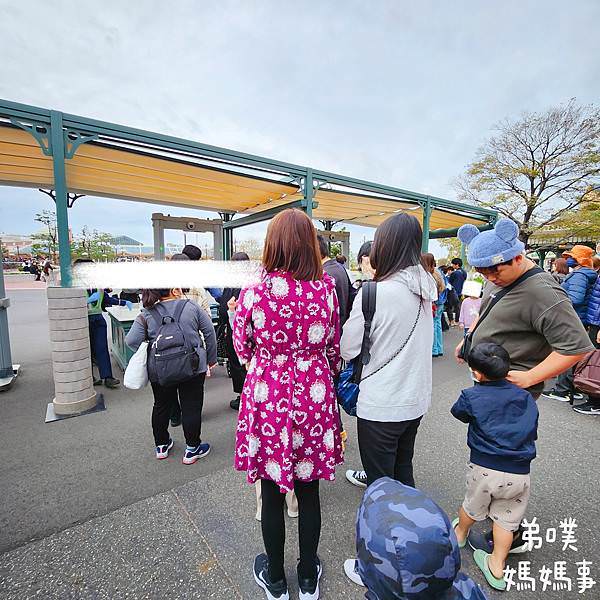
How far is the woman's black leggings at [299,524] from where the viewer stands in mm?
1326

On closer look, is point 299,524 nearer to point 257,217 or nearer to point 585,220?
point 257,217

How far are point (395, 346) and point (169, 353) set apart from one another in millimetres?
1598

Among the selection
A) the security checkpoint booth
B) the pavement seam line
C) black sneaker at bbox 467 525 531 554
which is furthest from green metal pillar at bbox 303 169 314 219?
black sneaker at bbox 467 525 531 554

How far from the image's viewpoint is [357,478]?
2246mm

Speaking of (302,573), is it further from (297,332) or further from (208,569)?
(297,332)

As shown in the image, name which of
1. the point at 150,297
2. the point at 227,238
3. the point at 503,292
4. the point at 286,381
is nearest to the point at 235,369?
the point at 150,297

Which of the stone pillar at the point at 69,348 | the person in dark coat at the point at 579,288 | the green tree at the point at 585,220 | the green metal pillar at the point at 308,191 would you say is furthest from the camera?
the green tree at the point at 585,220

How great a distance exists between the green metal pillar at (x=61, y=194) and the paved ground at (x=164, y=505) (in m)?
1.54

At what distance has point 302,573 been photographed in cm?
142

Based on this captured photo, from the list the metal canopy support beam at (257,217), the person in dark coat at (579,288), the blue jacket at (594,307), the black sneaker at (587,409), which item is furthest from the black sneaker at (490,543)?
the metal canopy support beam at (257,217)

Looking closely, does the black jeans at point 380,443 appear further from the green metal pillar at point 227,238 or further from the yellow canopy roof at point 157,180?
the green metal pillar at point 227,238

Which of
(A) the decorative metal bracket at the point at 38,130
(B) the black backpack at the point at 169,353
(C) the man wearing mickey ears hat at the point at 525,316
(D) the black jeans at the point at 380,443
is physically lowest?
(D) the black jeans at the point at 380,443

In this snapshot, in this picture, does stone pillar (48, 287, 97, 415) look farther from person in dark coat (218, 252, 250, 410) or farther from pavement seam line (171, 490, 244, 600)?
pavement seam line (171, 490, 244, 600)

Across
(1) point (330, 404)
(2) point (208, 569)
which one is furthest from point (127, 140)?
(2) point (208, 569)
